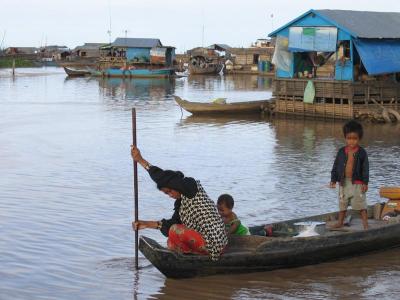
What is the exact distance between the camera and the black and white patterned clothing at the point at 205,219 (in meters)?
5.70

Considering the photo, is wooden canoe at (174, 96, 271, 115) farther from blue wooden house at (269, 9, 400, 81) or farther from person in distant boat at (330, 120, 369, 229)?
person in distant boat at (330, 120, 369, 229)

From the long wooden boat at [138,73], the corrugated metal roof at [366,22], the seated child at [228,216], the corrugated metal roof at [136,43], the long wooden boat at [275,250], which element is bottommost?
the long wooden boat at [275,250]

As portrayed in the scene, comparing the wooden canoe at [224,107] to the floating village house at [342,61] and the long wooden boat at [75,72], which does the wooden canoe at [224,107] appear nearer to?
the floating village house at [342,61]

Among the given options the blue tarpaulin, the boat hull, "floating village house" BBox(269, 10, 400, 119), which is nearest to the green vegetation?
the boat hull

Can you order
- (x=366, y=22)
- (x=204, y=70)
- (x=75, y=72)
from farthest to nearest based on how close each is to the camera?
(x=204, y=70), (x=75, y=72), (x=366, y=22)

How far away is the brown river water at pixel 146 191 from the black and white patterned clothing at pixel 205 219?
0.43m

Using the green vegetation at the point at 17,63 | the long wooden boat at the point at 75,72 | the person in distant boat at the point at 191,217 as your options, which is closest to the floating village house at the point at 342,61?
the person in distant boat at the point at 191,217

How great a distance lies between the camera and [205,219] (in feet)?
18.7

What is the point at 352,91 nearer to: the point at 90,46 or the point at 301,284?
the point at 301,284

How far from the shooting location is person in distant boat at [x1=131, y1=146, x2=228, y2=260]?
5621mm

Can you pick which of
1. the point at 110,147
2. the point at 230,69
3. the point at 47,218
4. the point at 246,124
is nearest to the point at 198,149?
the point at 110,147

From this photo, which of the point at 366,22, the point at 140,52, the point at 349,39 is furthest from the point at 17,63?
the point at 349,39

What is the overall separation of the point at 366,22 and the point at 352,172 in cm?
1392

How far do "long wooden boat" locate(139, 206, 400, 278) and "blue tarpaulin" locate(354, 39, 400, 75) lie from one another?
12217mm
